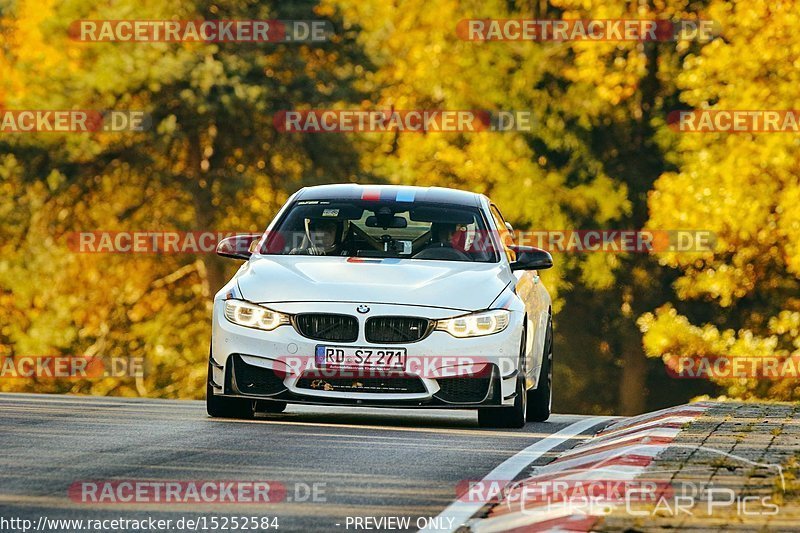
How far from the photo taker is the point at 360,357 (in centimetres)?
1294

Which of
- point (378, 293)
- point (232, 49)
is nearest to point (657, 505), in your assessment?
point (378, 293)

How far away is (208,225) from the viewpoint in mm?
44625

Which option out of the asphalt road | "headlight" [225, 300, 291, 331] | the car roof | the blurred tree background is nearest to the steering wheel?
the car roof

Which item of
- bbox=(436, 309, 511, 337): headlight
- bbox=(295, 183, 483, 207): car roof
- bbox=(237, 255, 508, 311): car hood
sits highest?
bbox=(295, 183, 483, 207): car roof

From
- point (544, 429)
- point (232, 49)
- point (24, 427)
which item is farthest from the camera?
point (232, 49)

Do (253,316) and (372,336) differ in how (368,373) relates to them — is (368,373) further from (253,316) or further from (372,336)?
(253,316)

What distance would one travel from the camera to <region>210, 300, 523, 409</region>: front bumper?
12.9m

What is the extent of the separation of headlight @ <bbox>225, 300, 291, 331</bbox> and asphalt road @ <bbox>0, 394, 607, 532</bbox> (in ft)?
2.45

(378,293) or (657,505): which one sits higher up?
(378,293)

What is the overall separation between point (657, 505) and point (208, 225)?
36.6 meters

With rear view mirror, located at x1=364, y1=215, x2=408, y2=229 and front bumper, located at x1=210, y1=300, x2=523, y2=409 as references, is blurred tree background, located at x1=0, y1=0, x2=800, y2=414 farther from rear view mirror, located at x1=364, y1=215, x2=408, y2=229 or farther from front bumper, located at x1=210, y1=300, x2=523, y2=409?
front bumper, located at x1=210, y1=300, x2=523, y2=409

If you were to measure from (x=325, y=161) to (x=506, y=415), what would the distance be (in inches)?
1251

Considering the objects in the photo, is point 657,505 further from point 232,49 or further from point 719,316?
point 232,49

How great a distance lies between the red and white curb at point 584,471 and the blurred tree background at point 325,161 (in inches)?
926
